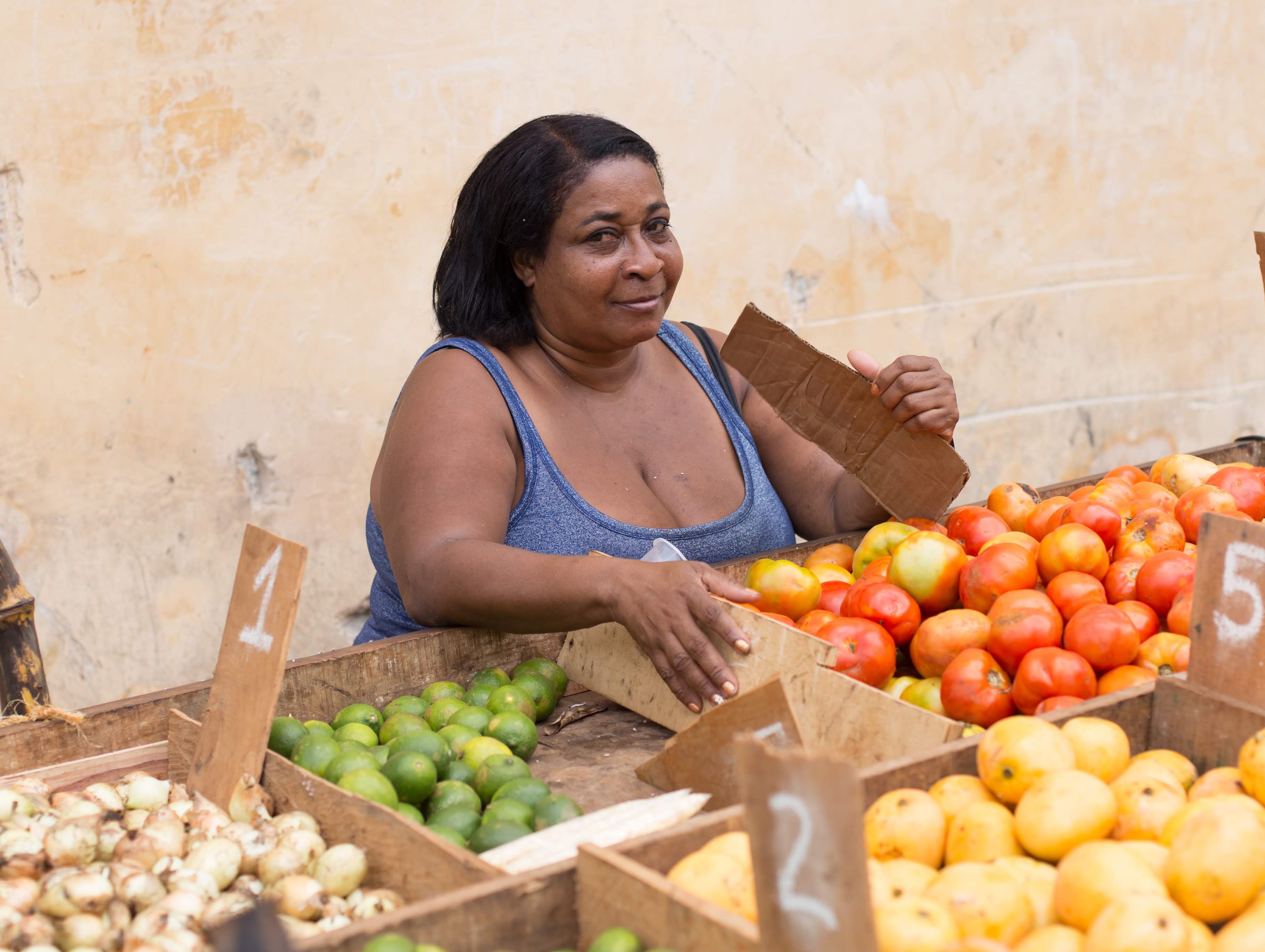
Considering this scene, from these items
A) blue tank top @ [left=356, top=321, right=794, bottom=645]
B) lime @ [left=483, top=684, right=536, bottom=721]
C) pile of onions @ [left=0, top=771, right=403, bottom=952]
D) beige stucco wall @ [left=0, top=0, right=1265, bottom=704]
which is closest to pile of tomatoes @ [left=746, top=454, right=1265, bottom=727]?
blue tank top @ [left=356, top=321, right=794, bottom=645]

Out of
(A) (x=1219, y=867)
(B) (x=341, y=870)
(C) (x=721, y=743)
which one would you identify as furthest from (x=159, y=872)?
(A) (x=1219, y=867)

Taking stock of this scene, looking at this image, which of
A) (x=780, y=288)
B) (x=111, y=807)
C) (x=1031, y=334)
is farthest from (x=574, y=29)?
(x=111, y=807)

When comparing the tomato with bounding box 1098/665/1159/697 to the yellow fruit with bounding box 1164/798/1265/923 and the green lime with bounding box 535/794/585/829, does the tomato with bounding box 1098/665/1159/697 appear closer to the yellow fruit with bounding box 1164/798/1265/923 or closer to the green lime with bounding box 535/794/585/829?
the yellow fruit with bounding box 1164/798/1265/923

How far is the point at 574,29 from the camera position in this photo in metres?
4.24

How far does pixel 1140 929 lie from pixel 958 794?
378 millimetres

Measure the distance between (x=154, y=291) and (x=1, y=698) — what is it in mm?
1743

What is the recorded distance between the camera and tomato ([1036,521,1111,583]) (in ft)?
7.06

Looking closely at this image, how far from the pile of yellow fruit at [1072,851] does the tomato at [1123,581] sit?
22.0 inches

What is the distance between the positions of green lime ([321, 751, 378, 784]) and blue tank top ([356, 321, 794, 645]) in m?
0.74

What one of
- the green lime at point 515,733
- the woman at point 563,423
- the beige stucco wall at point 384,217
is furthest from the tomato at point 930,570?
the beige stucco wall at point 384,217

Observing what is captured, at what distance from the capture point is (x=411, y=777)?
5.70 ft

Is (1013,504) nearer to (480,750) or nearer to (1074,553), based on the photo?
(1074,553)

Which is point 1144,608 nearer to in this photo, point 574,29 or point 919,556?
point 919,556

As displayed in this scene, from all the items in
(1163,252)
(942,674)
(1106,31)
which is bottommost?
(942,674)
